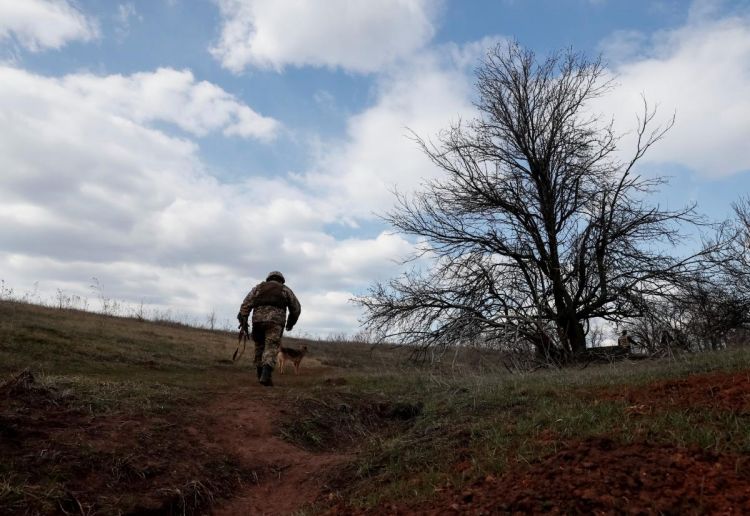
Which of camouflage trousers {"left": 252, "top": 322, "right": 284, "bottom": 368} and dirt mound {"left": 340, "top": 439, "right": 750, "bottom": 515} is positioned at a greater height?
camouflage trousers {"left": 252, "top": 322, "right": 284, "bottom": 368}

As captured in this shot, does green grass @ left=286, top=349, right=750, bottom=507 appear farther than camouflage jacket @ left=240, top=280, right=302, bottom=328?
No

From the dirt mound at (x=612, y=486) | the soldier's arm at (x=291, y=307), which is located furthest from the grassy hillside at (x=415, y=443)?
the soldier's arm at (x=291, y=307)

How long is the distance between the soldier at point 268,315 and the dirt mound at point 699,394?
5919 mm

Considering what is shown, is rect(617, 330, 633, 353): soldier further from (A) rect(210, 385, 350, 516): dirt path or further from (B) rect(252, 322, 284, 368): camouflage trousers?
(A) rect(210, 385, 350, 516): dirt path

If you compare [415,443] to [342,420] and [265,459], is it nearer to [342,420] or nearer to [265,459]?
[265,459]

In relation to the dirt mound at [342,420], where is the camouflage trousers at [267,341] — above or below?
above

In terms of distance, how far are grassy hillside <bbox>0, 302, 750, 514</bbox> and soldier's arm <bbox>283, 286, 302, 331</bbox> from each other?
6.17 feet

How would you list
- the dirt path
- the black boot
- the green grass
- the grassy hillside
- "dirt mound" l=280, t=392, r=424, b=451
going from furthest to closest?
the black boot
"dirt mound" l=280, t=392, r=424, b=451
the dirt path
the green grass
the grassy hillside

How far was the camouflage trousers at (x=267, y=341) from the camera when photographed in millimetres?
9625

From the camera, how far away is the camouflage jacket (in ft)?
32.7

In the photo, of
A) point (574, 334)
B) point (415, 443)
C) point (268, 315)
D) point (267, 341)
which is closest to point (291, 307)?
point (268, 315)

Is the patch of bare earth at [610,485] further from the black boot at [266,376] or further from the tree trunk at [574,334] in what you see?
the tree trunk at [574,334]

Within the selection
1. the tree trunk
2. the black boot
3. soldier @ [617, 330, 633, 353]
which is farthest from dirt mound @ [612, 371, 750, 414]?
the tree trunk

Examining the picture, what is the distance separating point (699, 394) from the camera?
461 cm
